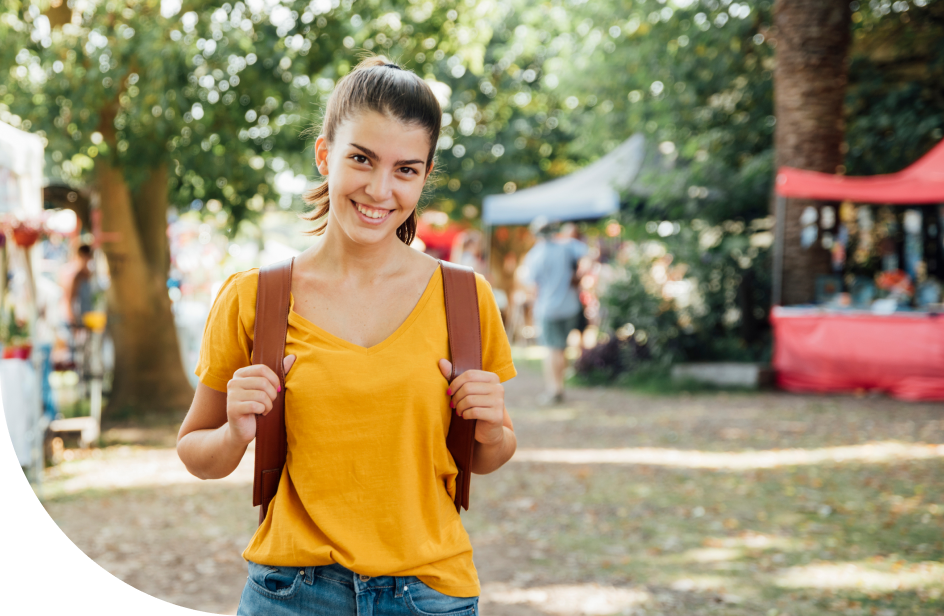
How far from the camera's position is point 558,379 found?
11.2 meters

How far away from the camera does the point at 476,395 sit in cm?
175

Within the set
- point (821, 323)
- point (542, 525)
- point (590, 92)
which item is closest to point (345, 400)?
point (542, 525)

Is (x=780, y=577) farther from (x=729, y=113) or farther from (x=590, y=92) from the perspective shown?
(x=590, y=92)

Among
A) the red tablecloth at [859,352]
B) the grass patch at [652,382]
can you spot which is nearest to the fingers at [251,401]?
the red tablecloth at [859,352]

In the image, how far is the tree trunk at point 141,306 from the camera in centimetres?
1025

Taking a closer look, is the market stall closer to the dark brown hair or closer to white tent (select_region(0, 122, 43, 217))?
white tent (select_region(0, 122, 43, 217))

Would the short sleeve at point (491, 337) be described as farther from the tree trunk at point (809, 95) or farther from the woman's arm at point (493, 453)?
the tree trunk at point (809, 95)

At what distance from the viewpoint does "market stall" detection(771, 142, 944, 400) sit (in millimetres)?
10359

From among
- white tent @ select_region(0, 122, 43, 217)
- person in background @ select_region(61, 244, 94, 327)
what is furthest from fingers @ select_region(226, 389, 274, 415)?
person in background @ select_region(61, 244, 94, 327)

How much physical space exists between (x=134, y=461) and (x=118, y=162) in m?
3.13

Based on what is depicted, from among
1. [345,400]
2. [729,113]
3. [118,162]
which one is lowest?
[345,400]

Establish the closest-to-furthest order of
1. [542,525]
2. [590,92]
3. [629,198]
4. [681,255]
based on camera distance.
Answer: [542,525] < [681,255] < [629,198] < [590,92]

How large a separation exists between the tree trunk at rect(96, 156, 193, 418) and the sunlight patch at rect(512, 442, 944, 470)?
4.60 metres

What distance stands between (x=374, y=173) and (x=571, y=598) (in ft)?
11.6
